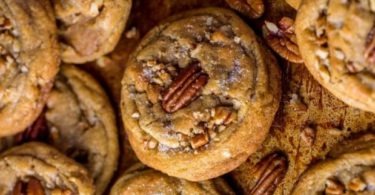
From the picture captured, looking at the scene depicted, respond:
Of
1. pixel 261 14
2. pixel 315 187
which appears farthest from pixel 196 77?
pixel 315 187

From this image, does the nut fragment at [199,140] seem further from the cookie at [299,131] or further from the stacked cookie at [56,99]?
the stacked cookie at [56,99]

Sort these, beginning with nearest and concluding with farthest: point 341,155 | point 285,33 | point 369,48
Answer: point 369,48 < point 341,155 < point 285,33

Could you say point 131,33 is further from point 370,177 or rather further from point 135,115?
point 370,177

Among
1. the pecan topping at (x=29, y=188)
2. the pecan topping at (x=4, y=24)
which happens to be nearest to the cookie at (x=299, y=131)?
the pecan topping at (x=29, y=188)

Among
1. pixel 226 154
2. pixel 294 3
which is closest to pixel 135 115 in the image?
pixel 226 154

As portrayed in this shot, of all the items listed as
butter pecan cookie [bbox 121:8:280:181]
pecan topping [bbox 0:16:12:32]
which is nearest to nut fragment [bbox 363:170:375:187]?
butter pecan cookie [bbox 121:8:280:181]

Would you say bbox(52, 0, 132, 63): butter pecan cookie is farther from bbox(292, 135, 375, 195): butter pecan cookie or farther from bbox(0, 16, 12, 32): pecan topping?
bbox(292, 135, 375, 195): butter pecan cookie

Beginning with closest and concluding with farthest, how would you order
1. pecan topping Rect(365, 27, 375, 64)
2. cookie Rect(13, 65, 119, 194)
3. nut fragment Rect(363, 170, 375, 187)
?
pecan topping Rect(365, 27, 375, 64), nut fragment Rect(363, 170, 375, 187), cookie Rect(13, 65, 119, 194)

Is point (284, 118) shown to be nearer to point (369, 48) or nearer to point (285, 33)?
point (285, 33)
